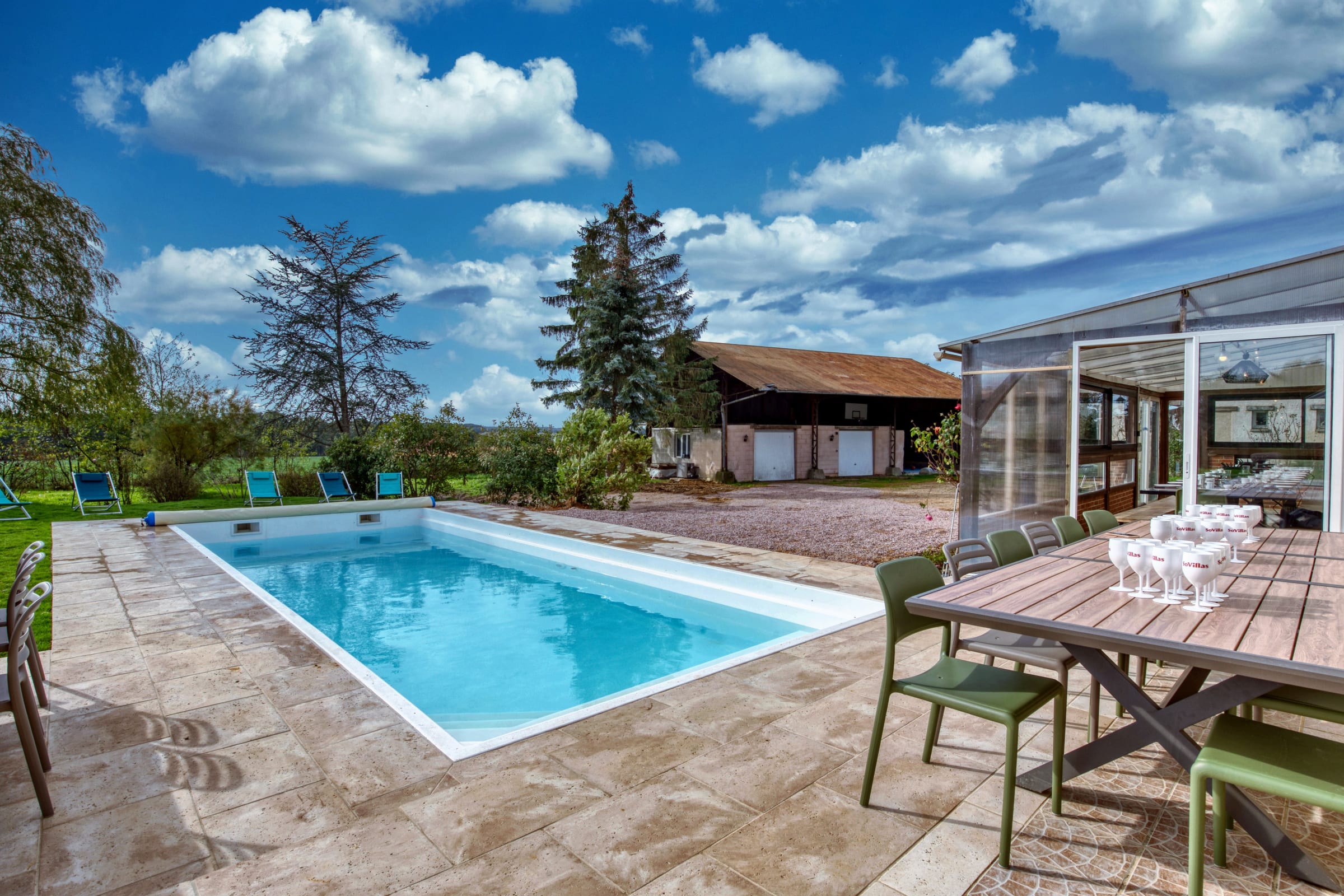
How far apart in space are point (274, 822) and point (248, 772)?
1.56 feet

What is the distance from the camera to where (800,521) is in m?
11.6

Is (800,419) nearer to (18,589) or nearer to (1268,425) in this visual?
(1268,425)

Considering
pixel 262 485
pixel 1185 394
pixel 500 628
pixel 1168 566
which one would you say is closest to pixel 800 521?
pixel 1185 394

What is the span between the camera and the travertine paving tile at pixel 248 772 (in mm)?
2410

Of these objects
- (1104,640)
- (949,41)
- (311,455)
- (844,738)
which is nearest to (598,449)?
(311,455)

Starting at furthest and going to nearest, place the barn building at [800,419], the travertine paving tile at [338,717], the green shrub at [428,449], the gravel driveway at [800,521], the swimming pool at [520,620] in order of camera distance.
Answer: the barn building at [800,419] → the green shrub at [428,449] → the gravel driveway at [800,521] → the swimming pool at [520,620] → the travertine paving tile at [338,717]

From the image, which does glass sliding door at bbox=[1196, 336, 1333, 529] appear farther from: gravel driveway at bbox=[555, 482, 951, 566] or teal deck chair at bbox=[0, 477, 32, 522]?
teal deck chair at bbox=[0, 477, 32, 522]

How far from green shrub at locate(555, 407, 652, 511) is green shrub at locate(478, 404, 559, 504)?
1.03ft

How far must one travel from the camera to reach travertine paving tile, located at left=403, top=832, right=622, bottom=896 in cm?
185

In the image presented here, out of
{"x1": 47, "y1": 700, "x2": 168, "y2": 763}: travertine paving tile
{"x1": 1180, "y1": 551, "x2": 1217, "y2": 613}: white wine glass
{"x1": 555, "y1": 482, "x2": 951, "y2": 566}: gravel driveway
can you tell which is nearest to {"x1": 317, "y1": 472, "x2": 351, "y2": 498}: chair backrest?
{"x1": 555, "y1": 482, "x2": 951, "y2": 566}: gravel driveway

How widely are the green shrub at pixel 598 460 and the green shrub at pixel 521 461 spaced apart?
1.03 feet

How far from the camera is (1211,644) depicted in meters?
1.71

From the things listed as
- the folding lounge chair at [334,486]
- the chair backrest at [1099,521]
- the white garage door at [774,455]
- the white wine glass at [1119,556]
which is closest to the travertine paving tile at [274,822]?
the white wine glass at [1119,556]

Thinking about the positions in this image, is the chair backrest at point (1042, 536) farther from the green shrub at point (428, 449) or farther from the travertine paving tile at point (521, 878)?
the green shrub at point (428, 449)
